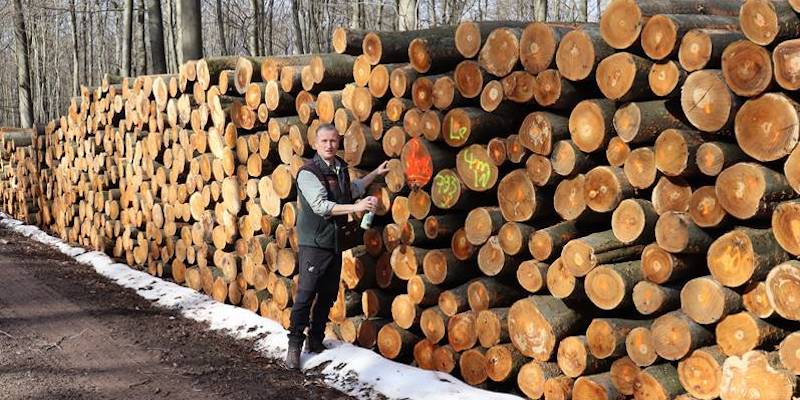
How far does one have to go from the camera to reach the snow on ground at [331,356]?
571cm

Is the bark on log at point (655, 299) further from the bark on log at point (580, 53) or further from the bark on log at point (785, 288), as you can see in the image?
the bark on log at point (580, 53)

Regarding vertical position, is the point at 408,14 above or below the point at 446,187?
above

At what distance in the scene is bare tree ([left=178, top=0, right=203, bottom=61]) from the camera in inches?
547

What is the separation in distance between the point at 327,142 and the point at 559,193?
6.67 ft

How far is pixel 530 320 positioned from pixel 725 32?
2.20 m

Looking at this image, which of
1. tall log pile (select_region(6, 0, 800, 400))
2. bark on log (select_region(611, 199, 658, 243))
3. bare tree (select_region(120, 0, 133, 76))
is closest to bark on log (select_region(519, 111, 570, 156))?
tall log pile (select_region(6, 0, 800, 400))

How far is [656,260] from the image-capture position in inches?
176

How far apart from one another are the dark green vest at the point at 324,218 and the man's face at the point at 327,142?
96 millimetres

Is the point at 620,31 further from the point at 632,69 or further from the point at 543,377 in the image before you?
the point at 543,377

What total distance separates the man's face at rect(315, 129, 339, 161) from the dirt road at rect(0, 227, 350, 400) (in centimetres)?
185

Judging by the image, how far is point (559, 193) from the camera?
506 cm

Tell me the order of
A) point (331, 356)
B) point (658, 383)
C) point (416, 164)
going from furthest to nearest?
point (331, 356), point (416, 164), point (658, 383)

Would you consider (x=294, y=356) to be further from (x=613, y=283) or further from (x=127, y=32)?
(x=127, y=32)

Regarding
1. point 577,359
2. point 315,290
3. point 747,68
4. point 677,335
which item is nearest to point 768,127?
point 747,68
